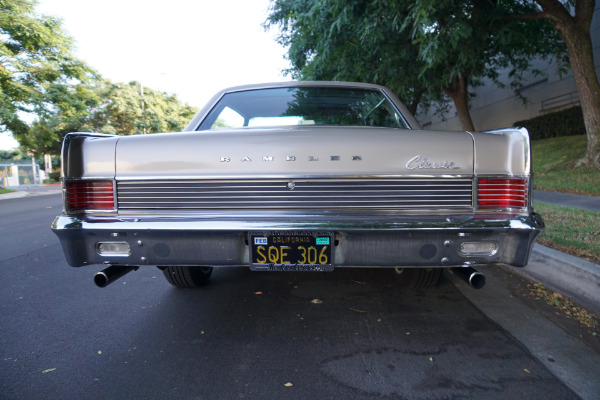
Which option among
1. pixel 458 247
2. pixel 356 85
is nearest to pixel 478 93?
pixel 356 85

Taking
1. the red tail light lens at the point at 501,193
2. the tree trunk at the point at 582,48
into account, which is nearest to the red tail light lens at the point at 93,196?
the red tail light lens at the point at 501,193

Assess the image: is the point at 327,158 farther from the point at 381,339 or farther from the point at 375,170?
the point at 381,339

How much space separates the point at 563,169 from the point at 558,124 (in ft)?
16.2

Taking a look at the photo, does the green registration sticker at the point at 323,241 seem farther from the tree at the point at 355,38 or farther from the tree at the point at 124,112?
the tree at the point at 124,112

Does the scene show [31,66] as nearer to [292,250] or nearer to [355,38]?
[355,38]

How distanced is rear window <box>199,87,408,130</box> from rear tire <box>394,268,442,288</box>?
4.00ft

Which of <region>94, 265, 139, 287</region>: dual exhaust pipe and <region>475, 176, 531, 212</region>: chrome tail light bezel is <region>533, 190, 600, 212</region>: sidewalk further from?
<region>94, 265, 139, 287</region>: dual exhaust pipe

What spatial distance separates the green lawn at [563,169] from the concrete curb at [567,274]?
5018 millimetres

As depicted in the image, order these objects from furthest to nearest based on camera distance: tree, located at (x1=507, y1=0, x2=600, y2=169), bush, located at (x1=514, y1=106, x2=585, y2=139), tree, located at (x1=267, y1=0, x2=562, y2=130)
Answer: bush, located at (x1=514, y1=106, x2=585, y2=139), tree, located at (x1=507, y1=0, x2=600, y2=169), tree, located at (x1=267, y1=0, x2=562, y2=130)

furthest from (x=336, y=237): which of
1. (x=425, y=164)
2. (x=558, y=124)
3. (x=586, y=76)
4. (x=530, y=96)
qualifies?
(x=530, y=96)

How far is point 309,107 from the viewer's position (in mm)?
3318

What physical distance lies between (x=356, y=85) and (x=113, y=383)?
2.81 m

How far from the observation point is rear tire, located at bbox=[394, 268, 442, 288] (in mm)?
3160

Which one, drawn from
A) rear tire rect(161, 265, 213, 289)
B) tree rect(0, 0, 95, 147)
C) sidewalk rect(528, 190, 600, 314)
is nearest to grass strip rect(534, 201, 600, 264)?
sidewalk rect(528, 190, 600, 314)
